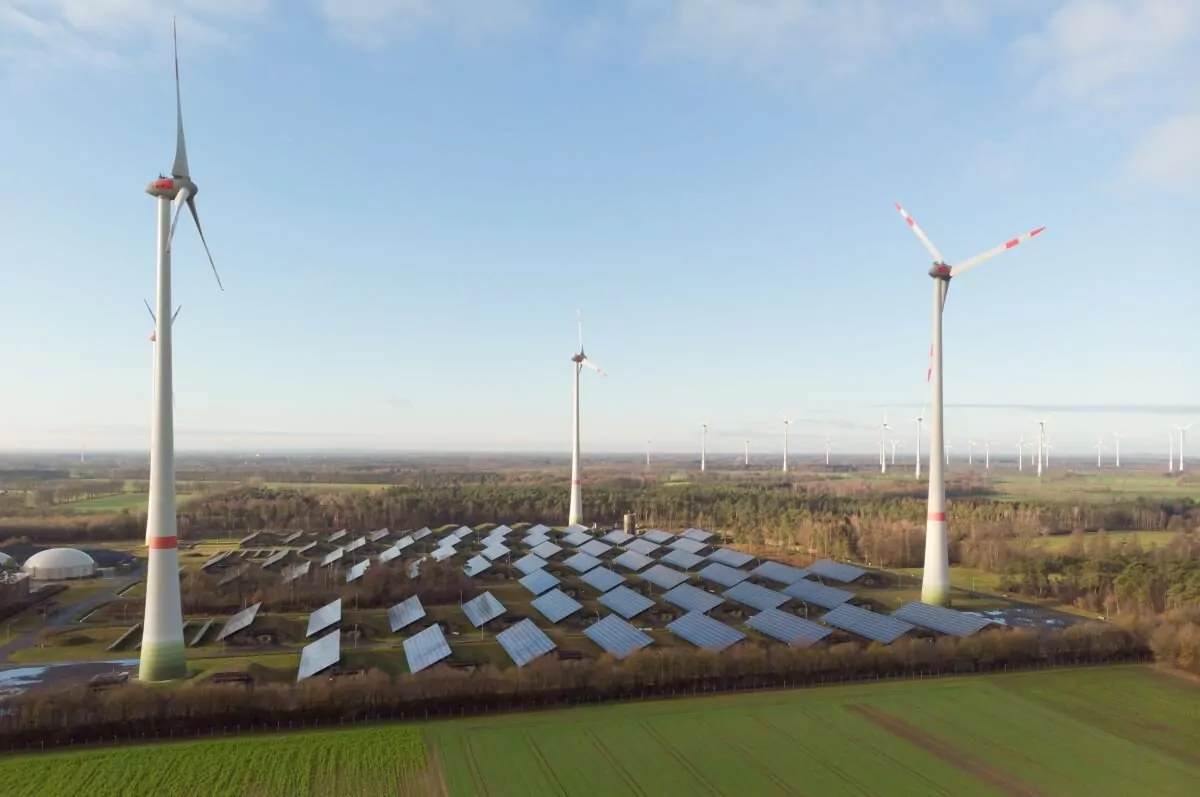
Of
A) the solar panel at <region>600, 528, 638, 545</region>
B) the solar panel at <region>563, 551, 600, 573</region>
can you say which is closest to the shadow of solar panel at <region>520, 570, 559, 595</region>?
the solar panel at <region>563, 551, 600, 573</region>

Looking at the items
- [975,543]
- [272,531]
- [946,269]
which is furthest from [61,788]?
[272,531]

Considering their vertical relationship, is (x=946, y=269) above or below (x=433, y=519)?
above

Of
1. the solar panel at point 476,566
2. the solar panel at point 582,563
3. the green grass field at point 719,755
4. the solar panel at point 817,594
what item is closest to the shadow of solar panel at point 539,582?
the solar panel at point 582,563

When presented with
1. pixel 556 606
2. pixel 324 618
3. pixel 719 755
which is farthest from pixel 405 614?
pixel 719 755

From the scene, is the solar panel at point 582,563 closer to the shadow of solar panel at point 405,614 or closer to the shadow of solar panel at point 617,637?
the shadow of solar panel at point 405,614

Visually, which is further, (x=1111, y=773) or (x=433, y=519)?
(x=433, y=519)

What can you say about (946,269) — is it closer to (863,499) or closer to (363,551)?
(363,551)
